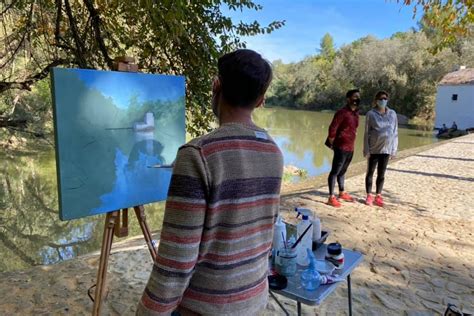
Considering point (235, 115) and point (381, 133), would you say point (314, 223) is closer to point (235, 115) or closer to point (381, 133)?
point (235, 115)

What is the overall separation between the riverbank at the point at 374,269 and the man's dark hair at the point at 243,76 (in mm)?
2498

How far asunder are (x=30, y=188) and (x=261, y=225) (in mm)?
12650

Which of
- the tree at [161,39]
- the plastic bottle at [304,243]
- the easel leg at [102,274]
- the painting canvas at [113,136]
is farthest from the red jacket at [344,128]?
the easel leg at [102,274]

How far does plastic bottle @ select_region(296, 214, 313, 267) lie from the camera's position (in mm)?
2199

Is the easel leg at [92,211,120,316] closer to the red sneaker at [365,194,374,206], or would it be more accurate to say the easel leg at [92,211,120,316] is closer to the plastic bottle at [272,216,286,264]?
the plastic bottle at [272,216,286,264]

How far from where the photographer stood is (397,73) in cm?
3725

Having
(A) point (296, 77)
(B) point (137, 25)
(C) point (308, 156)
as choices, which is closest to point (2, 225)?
(B) point (137, 25)

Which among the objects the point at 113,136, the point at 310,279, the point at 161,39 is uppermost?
the point at 161,39

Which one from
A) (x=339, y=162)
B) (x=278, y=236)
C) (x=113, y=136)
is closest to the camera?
(x=278, y=236)

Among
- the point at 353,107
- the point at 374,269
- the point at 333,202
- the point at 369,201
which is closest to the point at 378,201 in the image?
the point at 369,201

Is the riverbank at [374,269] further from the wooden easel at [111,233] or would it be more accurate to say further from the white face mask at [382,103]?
the white face mask at [382,103]

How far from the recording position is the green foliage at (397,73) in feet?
112

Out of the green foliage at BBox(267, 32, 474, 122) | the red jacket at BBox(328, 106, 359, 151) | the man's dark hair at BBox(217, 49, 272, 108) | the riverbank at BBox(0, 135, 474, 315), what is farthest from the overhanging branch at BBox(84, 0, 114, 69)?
the green foliage at BBox(267, 32, 474, 122)

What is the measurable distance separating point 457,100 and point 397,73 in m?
11.1
